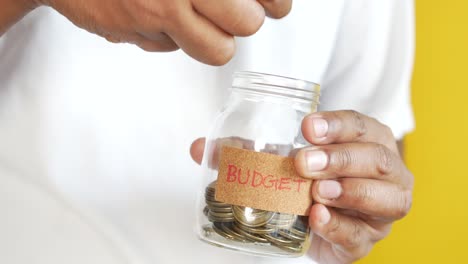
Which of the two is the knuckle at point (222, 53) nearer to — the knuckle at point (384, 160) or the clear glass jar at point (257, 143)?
the clear glass jar at point (257, 143)

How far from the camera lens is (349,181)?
25.4 inches

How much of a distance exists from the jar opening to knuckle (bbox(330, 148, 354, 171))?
0.06m

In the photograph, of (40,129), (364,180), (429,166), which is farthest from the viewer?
(429,166)

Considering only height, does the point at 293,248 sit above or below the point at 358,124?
below

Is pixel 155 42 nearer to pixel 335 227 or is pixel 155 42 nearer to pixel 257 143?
pixel 257 143

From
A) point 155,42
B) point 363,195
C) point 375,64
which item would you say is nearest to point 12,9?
point 155,42

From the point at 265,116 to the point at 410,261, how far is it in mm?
909

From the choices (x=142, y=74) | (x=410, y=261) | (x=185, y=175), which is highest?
(x=142, y=74)

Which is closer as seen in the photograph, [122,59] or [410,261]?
[122,59]

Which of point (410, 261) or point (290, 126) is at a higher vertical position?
point (290, 126)

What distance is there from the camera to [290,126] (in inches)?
24.2

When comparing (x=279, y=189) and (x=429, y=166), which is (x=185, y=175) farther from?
(x=429, y=166)

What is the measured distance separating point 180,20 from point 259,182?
15cm

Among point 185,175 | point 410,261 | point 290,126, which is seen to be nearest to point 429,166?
point 410,261
